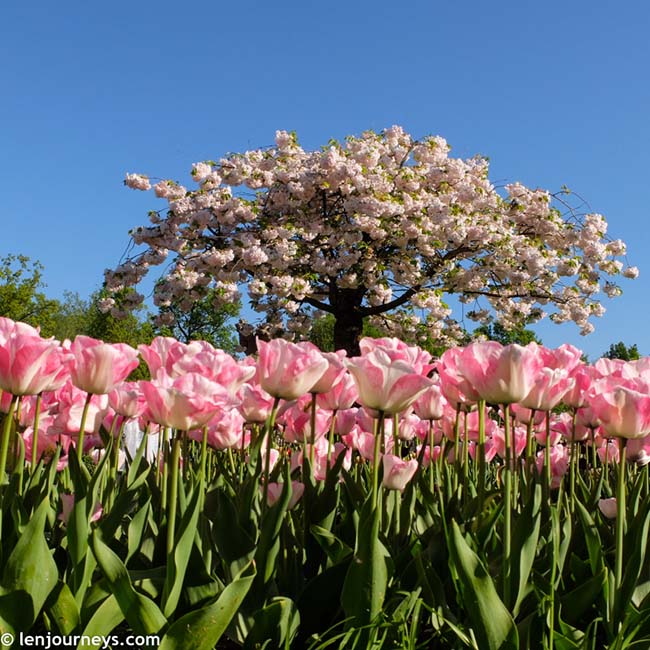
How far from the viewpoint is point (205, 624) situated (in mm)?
1602

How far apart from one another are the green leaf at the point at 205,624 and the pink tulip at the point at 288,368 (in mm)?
548

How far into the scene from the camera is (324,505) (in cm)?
234

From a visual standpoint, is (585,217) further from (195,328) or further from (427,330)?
(195,328)

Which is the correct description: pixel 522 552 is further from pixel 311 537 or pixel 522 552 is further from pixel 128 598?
pixel 128 598

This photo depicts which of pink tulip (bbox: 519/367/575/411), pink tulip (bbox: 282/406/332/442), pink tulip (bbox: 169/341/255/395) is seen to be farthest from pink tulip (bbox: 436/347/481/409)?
pink tulip (bbox: 169/341/255/395)

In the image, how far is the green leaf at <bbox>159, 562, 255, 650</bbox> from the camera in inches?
62.9

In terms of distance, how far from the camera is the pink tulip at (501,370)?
193 cm

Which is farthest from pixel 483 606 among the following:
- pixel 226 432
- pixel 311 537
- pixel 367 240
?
pixel 367 240

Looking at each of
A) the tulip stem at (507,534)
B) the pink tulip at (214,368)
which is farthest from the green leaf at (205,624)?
the tulip stem at (507,534)

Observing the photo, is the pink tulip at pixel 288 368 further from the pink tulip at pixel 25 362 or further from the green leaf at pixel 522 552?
the green leaf at pixel 522 552

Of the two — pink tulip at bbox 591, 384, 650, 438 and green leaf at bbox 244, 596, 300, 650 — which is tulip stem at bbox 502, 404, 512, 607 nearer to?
pink tulip at bbox 591, 384, 650, 438

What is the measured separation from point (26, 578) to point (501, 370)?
1.31 metres

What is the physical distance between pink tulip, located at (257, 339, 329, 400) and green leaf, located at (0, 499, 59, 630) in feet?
2.12

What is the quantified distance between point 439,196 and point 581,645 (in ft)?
50.3
